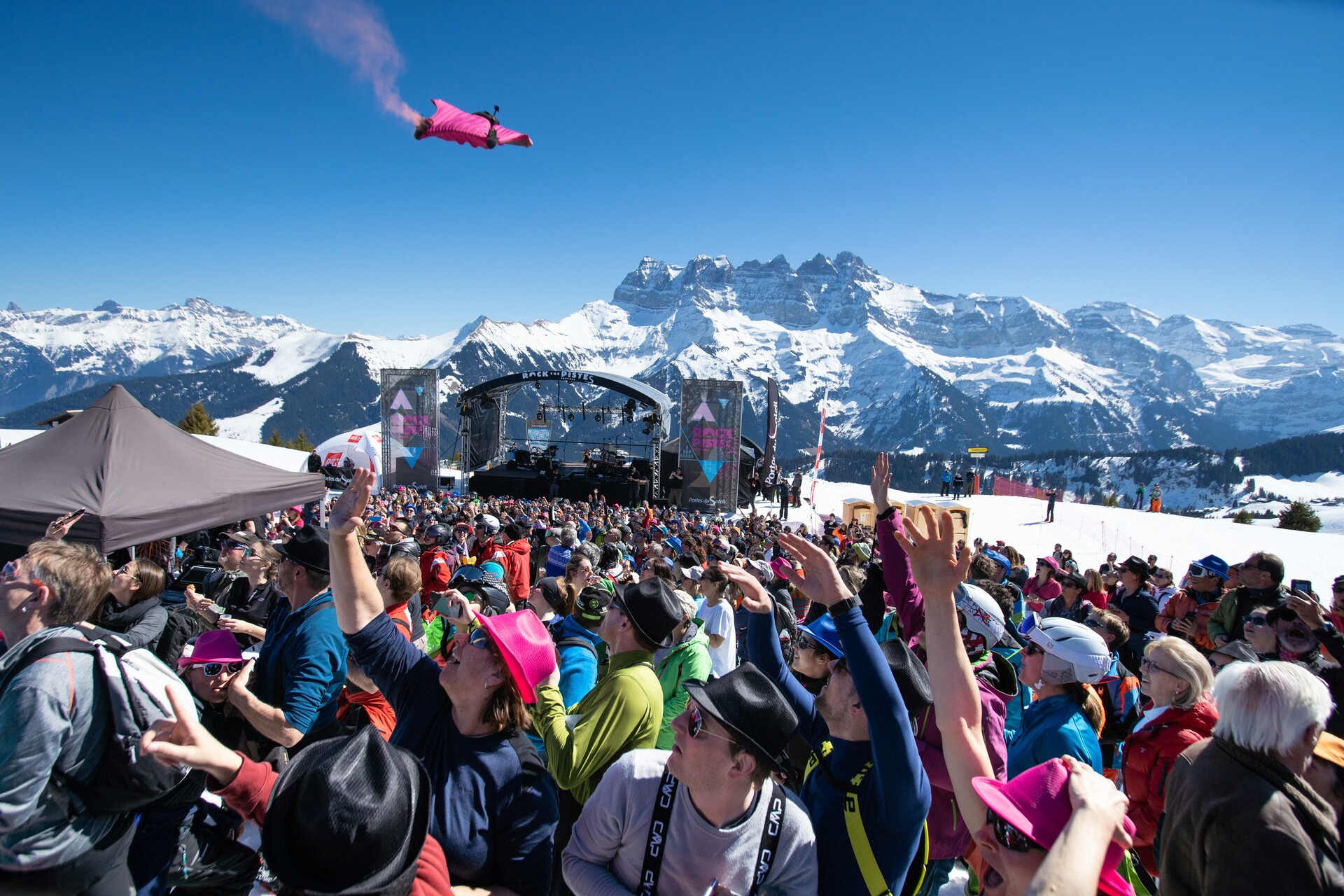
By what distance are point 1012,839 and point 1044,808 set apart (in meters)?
0.11

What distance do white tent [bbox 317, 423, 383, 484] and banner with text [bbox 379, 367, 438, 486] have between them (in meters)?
0.48

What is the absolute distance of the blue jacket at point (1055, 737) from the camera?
106 inches

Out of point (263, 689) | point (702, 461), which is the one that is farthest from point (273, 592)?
point (702, 461)

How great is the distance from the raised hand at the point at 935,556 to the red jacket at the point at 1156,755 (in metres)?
1.57

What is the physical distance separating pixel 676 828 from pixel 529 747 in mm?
580

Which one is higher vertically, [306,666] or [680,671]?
[306,666]

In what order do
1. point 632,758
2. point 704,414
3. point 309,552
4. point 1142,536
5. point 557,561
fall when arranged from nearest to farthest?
point 632,758
point 309,552
point 557,561
point 1142,536
point 704,414

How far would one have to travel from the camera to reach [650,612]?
2732mm

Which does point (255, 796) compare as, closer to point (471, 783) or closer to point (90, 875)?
point (471, 783)

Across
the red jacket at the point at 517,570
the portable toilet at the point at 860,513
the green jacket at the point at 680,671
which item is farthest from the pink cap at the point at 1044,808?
the portable toilet at the point at 860,513

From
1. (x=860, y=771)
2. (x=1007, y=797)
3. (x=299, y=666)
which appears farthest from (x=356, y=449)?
(x=1007, y=797)

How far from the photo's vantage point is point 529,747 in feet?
7.23

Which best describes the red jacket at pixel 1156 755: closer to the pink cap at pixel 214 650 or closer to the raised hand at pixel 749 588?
the raised hand at pixel 749 588

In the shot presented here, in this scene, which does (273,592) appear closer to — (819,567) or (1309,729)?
(819,567)
